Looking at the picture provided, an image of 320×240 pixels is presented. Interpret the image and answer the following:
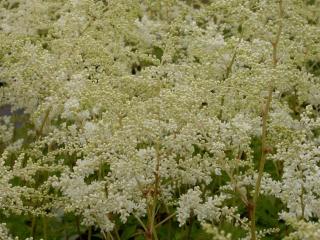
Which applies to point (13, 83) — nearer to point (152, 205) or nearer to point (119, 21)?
point (119, 21)

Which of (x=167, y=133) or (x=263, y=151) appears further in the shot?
(x=167, y=133)

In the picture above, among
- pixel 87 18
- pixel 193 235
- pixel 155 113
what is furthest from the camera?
pixel 87 18

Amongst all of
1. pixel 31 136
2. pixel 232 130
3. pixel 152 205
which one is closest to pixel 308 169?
pixel 232 130

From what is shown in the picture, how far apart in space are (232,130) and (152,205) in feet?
2.05

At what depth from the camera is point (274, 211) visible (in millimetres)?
5137

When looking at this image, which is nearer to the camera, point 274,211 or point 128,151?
point 128,151

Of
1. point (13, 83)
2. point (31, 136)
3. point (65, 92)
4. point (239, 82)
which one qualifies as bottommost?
point (31, 136)

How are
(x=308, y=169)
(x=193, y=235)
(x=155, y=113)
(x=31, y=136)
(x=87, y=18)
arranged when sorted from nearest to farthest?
(x=308, y=169), (x=155, y=113), (x=193, y=235), (x=87, y=18), (x=31, y=136)

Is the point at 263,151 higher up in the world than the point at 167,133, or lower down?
higher up

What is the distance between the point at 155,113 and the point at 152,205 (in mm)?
520

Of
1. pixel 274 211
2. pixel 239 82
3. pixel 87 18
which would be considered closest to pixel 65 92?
pixel 239 82

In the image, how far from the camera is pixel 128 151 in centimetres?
338

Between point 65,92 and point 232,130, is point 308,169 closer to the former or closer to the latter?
point 232,130

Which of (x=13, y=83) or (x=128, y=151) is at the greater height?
(x=128, y=151)
